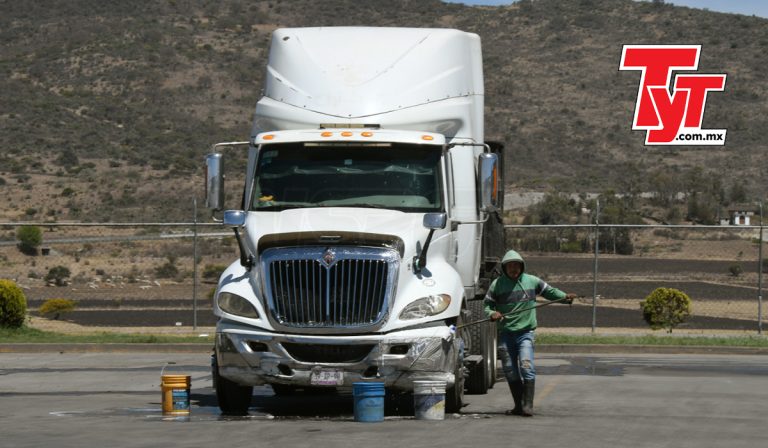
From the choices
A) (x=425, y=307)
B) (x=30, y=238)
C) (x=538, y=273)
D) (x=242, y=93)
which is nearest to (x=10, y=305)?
(x=425, y=307)

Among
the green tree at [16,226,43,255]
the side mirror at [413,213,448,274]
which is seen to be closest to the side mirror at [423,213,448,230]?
the side mirror at [413,213,448,274]

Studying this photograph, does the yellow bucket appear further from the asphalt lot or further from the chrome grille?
the chrome grille

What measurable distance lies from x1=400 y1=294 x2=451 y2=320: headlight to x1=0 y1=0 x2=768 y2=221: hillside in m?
53.5

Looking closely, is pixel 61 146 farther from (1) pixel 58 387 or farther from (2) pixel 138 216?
(1) pixel 58 387

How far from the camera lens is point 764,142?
86.9 m

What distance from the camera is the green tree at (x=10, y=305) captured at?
28703mm

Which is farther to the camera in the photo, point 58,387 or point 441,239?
point 58,387

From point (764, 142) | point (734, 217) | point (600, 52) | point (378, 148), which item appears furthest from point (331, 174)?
point (600, 52)

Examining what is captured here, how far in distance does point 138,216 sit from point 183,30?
40.1 metres

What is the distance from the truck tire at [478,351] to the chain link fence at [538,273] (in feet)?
57.2

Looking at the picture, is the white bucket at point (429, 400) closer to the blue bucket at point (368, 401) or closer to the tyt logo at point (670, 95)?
the blue bucket at point (368, 401)

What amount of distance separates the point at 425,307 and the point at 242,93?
7971cm

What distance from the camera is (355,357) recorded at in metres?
14.3

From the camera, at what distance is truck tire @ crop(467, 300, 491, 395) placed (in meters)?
17.4
